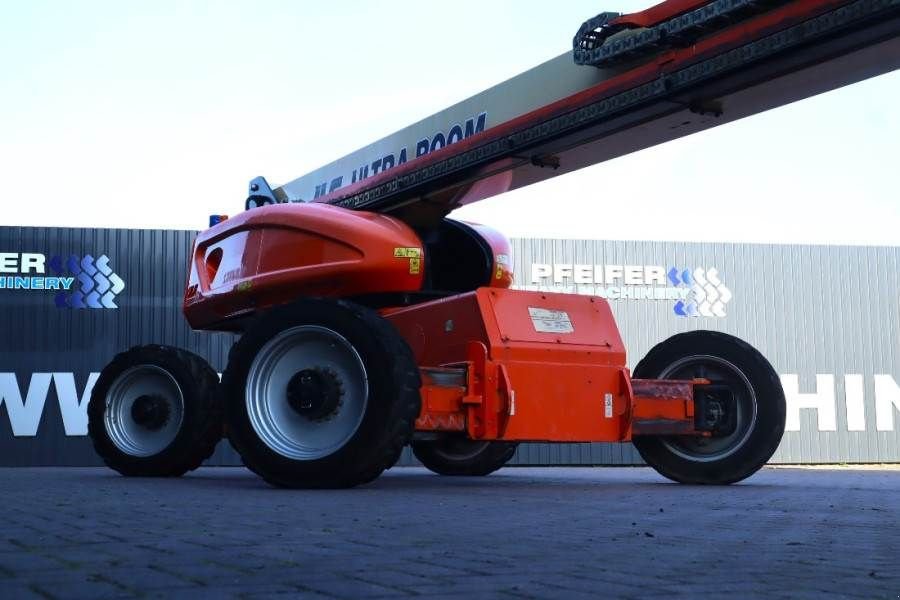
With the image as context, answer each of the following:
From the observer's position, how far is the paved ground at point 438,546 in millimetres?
Answer: 3557

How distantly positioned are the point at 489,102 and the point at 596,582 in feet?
19.2

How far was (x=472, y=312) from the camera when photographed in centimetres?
902

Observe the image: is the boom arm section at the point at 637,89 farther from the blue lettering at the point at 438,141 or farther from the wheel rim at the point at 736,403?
the wheel rim at the point at 736,403

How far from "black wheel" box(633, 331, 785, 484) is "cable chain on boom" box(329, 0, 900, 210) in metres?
2.85

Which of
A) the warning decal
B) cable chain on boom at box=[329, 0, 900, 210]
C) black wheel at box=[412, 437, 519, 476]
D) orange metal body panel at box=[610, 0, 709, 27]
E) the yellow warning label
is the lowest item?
A: black wheel at box=[412, 437, 519, 476]

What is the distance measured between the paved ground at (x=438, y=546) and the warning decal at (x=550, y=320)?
193cm

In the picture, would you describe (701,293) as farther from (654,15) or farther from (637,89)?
(654,15)

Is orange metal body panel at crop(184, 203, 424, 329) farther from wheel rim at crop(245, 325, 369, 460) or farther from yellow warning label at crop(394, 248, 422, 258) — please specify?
wheel rim at crop(245, 325, 369, 460)

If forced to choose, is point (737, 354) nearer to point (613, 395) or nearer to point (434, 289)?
point (613, 395)

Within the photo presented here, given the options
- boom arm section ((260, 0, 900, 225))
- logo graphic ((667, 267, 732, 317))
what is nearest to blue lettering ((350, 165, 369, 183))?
boom arm section ((260, 0, 900, 225))

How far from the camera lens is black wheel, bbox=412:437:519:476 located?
1233 cm

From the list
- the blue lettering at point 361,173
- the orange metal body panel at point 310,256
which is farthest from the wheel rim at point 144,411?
the blue lettering at point 361,173

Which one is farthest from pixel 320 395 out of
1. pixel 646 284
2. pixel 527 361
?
pixel 646 284

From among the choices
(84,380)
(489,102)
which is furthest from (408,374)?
(84,380)
